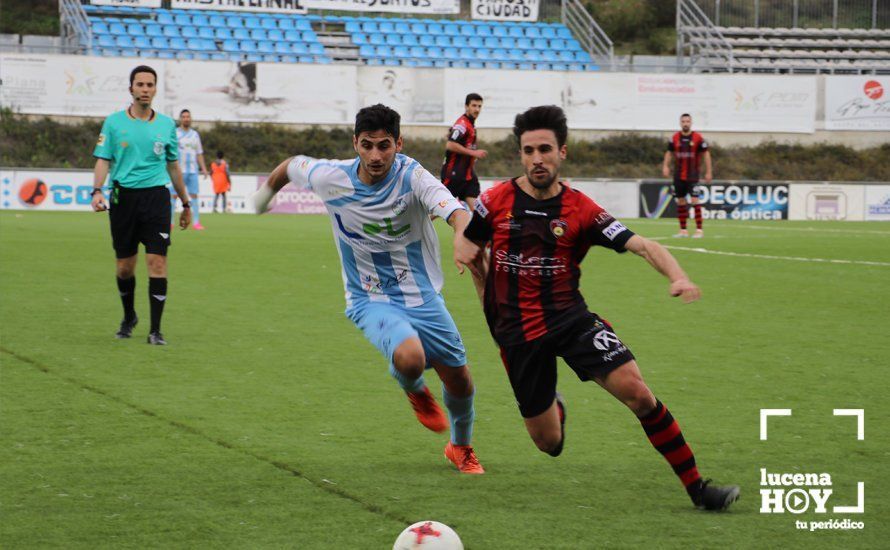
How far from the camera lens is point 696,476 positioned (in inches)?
188

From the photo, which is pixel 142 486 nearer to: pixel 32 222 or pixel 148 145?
pixel 148 145

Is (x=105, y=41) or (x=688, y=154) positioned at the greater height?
(x=105, y=41)

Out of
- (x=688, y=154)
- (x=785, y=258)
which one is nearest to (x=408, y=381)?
(x=785, y=258)

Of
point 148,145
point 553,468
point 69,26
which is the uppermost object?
point 69,26

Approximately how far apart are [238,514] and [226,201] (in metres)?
29.3

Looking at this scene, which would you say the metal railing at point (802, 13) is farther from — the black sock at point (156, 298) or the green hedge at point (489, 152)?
the black sock at point (156, 298)

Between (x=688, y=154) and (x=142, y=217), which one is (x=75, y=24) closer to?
(x=688, y=154)

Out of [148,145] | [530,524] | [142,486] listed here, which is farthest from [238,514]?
[148,145]

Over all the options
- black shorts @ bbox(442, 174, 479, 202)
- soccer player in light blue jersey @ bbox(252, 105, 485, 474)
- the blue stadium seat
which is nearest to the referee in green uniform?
soccer player in light blue jersey @ bbox(252, 105, 485, 474)

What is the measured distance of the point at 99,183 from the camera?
369 inches

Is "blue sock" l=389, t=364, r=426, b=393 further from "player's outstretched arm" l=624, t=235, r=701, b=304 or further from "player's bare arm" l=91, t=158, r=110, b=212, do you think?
"player's bare arm" l=91, t=158, r=110, b=212

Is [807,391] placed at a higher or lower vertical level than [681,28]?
lower

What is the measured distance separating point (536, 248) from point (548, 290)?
0.61 feet

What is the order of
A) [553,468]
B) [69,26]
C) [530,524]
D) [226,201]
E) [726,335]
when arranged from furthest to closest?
[69,26], [226,201], [726,335], [553,468], [530,524]
